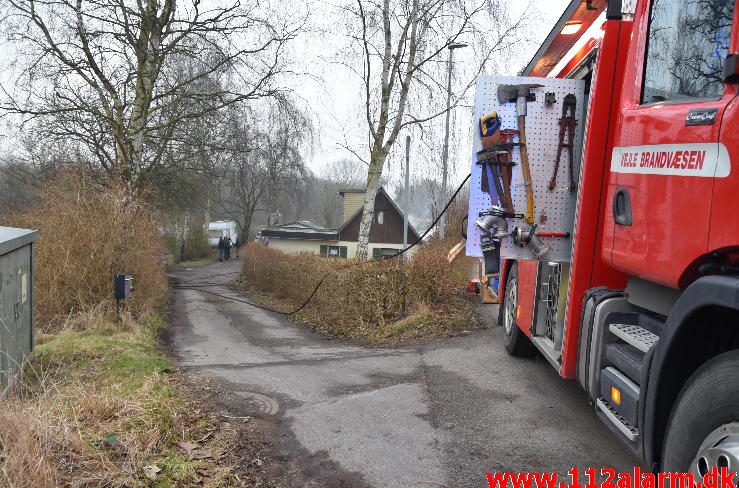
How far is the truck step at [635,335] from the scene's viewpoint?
3.02 meters

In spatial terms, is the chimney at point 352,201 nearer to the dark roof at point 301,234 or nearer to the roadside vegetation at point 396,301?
the dark roof at point 301,234

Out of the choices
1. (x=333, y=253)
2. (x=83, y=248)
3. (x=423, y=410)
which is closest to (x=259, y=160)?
(x=333, y=253)

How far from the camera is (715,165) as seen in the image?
8.18 ft

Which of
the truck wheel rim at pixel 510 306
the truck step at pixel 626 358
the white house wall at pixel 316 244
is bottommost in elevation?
the white house wall at pixel 316 244

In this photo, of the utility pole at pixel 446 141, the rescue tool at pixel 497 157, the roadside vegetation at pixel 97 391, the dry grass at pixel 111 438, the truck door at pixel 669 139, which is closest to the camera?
the truck door at pixel 669 139

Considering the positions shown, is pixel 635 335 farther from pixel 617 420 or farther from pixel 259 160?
pixel 259 160

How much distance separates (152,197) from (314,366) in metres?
10.6

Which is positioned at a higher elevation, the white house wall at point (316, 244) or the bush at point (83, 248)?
the bush at point (83, 248)

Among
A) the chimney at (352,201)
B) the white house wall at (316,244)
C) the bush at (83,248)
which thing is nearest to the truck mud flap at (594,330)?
the bush at (83,248)

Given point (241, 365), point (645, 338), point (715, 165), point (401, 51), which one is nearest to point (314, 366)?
point (241, 365)

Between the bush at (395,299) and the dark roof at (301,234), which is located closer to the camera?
the bush at (395,299)

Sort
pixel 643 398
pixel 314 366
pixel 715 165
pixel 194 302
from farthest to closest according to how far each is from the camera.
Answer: pixel 194 302 < pixel 314 366 < pixel 643 398 < pixel 715 165

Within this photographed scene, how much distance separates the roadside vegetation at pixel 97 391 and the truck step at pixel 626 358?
7.49 ft

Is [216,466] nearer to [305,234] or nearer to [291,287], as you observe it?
[291,287]
